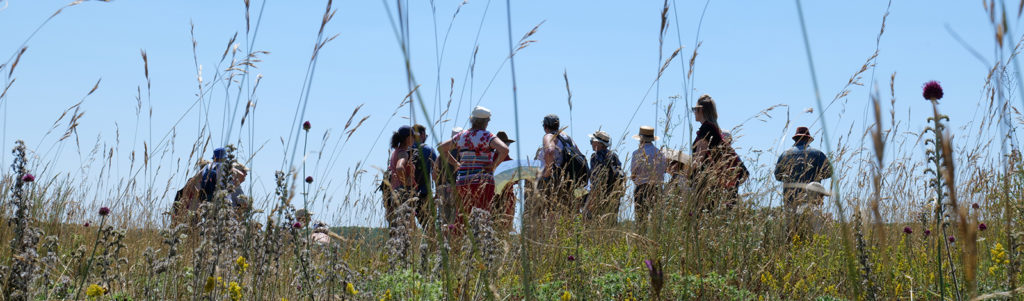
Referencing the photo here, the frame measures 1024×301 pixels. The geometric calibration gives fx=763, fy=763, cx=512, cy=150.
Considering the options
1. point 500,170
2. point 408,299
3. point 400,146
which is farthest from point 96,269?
point 400,146

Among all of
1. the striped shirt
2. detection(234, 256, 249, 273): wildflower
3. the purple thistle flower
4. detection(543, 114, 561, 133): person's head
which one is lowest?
detection(234, 256, 249, 273): wildflower

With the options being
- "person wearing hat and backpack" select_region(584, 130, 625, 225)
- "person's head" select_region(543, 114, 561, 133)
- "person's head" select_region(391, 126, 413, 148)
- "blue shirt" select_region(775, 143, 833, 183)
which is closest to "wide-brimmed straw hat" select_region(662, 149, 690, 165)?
"person wearing hat and backpack" select_region(584, 130, 625, 225)

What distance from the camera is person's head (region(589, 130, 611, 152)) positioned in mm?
6021

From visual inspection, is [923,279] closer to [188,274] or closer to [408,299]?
[408,299]

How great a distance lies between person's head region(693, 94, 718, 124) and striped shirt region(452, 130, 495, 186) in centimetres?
142

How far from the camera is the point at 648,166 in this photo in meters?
2.79

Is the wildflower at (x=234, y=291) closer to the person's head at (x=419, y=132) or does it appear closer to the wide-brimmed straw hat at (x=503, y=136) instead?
the person's head at (x=419, y=132)

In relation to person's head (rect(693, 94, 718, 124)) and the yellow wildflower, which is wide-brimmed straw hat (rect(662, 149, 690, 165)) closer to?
person's head (rect(693, 94, 718, 124))

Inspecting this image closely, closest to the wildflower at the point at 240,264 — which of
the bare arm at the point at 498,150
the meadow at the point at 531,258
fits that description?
the meadow at the point at 531,258

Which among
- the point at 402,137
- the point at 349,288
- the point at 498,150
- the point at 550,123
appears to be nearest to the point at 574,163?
the point at 550,123

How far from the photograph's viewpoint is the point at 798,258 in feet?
10.6

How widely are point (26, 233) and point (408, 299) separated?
105 centimetres

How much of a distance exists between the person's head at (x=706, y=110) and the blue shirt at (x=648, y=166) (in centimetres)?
40

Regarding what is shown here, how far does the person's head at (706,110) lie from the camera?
16.6 ft
